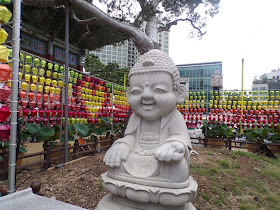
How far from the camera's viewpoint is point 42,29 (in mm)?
7352

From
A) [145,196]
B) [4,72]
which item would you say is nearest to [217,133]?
[145,196]

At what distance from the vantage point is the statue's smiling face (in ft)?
7.91

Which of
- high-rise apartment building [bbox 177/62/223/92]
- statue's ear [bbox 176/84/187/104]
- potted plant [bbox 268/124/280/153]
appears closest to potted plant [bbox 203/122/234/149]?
potted plant [bbox 268/124/280/153]

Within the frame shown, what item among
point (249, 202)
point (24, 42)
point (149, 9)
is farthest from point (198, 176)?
point (24, 42)

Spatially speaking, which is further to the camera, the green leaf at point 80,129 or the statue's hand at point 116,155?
the green leaf at point 80,129

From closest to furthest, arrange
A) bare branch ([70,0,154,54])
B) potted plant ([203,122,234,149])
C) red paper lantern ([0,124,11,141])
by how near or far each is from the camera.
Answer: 1. red paper lantern ([0,124,11,141])
2. bare branch ([70,0,154,54])
3. potted plant ([203,122,234,149])

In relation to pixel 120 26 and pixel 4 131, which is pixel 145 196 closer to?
pixel 4 131

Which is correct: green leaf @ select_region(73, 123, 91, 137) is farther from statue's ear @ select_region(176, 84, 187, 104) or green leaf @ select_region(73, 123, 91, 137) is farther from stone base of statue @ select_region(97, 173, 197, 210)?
statue's ear @ select_region(176, 84, 187, 104)

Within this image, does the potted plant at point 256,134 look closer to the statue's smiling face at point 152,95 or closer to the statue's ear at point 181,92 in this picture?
the statue's ear at point 181,92

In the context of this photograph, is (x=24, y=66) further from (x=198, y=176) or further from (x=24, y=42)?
(x=198, y=176)

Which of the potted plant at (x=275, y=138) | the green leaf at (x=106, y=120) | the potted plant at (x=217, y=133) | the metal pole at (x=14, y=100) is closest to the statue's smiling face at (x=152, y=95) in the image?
the metal pole at (x=14, y=100)

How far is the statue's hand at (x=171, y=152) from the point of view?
198cm

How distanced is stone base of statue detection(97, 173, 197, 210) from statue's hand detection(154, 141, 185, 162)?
31cm

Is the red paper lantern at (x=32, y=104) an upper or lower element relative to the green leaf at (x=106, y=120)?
upper
